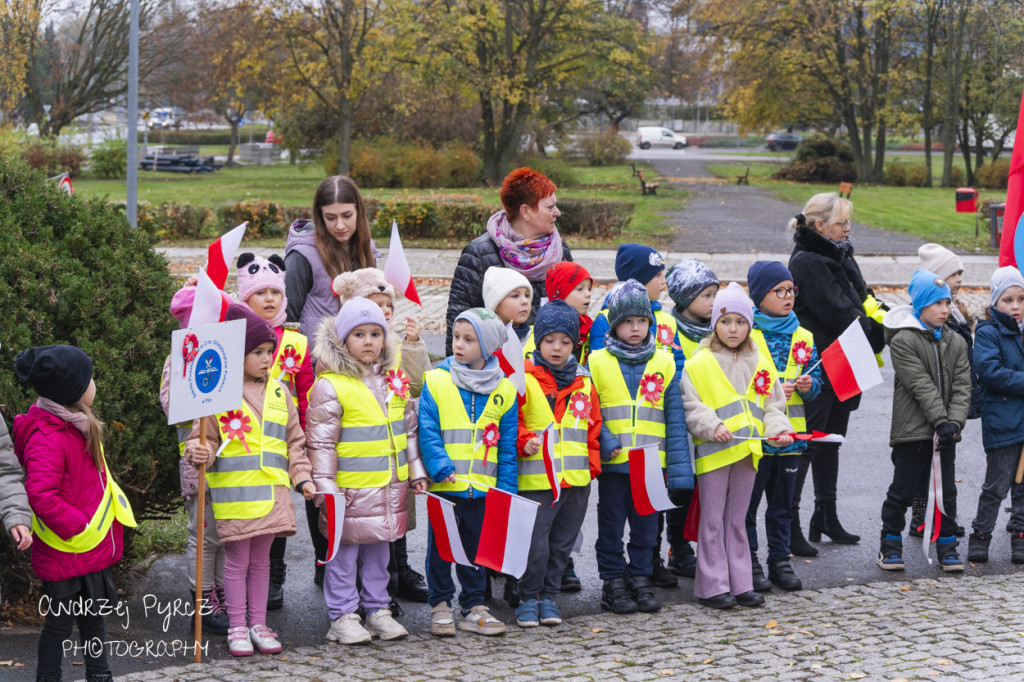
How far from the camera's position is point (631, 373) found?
5.70m

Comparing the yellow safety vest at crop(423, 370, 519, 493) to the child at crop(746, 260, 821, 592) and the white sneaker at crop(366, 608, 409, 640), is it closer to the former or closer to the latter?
the white sneaker at crop(366, 608, 409, 640)

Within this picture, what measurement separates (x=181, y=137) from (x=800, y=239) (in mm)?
70325

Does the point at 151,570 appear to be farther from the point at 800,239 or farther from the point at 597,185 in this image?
the point at 597,185

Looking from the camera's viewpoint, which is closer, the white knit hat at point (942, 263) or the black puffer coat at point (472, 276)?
the black puffer coat at point (472, 276)

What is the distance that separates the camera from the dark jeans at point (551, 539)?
215 inches

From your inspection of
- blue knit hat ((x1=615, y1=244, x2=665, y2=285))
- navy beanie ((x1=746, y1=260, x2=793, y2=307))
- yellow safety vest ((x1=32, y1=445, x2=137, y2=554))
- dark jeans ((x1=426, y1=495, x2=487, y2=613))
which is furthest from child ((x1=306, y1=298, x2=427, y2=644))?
navy beanie ((x1=746, y1=260, x2=793, y2=307))

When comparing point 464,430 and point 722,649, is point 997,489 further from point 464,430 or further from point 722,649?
point 464,430

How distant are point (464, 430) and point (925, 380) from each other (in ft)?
9.21

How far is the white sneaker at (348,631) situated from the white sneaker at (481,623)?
0.46m

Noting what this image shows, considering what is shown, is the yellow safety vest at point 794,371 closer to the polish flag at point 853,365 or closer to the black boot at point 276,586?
the polish flag at point 853,365

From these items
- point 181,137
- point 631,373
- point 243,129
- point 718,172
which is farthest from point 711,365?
point 243,129

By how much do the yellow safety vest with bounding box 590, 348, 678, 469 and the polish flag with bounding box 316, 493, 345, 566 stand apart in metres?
1.40

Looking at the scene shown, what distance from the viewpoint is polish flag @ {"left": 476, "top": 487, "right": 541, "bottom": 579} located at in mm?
5223

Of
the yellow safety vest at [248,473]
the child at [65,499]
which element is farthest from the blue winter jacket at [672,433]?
the child at [65,499]
